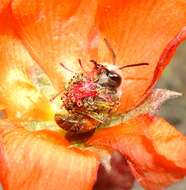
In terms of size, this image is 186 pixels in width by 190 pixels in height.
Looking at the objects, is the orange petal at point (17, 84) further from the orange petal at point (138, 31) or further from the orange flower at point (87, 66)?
the orange petal at point (138, 31)

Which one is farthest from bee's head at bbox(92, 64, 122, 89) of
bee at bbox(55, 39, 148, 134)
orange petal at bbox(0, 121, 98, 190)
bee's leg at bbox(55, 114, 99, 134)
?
orange petal at bbox(0, 121, 98, 190)

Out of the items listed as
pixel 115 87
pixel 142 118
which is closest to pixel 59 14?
pixel 115 87

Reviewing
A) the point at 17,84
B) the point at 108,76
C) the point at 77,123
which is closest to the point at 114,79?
the point at 108,76

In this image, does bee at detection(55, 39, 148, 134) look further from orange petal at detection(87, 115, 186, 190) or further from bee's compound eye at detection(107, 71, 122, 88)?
orange petal at detection(87, 115, 186, 190)

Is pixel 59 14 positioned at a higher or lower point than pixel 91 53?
higher

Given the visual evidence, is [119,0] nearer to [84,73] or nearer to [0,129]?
[84,73]

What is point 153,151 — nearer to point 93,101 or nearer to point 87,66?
point 93,101
